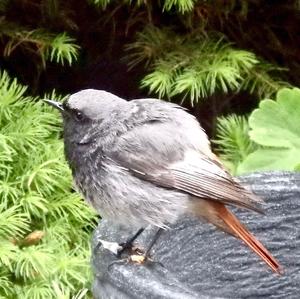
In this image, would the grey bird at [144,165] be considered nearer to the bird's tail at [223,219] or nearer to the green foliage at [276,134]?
the bird's tail at [223,219]

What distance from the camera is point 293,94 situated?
375 cm

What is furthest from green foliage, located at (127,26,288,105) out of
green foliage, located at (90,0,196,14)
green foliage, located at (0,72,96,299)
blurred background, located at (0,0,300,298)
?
green foliage, located at (0,72,96,299)

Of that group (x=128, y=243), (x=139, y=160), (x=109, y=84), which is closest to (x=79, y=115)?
(x=139, y=160)

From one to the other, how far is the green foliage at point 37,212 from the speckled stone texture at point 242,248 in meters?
0.61

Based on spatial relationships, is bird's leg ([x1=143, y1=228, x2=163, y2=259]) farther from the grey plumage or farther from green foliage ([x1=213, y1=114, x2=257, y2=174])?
green foliage ([x1=213, y1=114, x2=257, y2=174])

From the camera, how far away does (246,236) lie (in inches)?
97.8

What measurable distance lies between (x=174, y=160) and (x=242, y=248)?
0.39 m

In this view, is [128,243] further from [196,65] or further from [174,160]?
[196,65]

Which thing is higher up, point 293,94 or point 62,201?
point 293,94

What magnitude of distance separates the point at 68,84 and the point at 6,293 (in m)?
1.35

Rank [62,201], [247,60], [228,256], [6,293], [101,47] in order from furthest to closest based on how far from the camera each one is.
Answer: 1. [101,47]
2. [247,60]
3. [62,201]
4. [6,293]
5. [228,256]

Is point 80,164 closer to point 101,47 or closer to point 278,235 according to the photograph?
point 278,235

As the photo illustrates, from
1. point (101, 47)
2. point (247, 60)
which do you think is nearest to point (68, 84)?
point (101, 47)

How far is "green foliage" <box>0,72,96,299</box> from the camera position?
3352 millimetres
